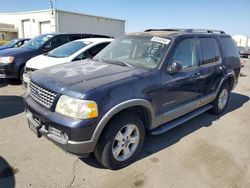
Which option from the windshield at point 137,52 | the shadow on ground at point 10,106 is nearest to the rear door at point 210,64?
the windshield at point 137,52

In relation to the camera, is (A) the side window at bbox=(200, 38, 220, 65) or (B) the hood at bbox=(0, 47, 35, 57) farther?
(B) the hood at bbox=(0, 47, 35, 57)

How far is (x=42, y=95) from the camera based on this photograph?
2.92 metres

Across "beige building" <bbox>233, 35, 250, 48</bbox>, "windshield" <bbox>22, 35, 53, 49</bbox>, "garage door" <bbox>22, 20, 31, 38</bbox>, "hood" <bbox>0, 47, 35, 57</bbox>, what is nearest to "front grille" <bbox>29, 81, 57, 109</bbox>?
"hood" <bbox>0, 47, 35, 57</bbox>

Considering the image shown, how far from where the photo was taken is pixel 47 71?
338 cm

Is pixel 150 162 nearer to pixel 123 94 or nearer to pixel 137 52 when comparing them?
pixel 123 94

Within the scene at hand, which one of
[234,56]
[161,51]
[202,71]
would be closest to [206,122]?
[202,71]

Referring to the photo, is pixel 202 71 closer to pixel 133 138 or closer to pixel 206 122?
pixel 206 122

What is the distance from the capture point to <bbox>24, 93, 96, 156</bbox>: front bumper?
8.19 feet

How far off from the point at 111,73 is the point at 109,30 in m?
22.3

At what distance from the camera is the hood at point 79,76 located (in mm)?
2652

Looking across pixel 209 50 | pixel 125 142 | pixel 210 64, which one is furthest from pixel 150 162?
pixel 209 50

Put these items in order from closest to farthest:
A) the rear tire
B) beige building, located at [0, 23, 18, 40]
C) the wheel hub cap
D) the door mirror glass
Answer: the wheel hub cap < the rear tire < the door mirror glass < beige building, located at [0, 23, 18, 40]

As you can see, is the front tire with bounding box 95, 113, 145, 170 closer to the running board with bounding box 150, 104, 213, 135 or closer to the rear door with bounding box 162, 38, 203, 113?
the running board with bounding box 150, 104, 213, 135

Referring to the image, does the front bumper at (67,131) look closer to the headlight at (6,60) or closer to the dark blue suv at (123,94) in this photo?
the dark blue suv at (123,94)
